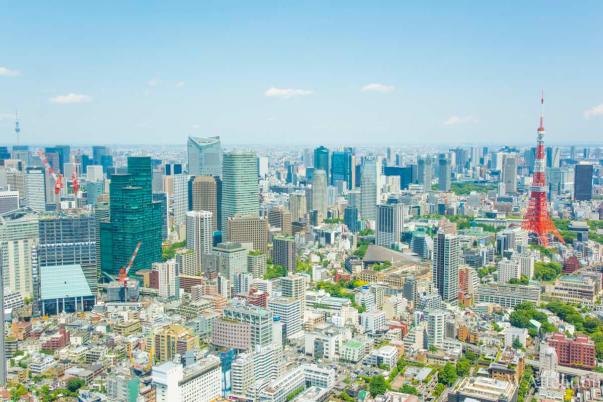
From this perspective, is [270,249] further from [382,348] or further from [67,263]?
[382,348]

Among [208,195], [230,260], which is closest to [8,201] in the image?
[208,195]

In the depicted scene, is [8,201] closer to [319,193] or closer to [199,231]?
[199,231]

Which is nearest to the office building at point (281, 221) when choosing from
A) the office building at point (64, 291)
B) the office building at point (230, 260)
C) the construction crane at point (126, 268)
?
the office building at point (230, 260)

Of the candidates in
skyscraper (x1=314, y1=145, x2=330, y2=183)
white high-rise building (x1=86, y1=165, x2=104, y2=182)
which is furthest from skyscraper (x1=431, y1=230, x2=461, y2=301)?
skyscraper (x1=314, y1=145, x2=330, y2=183)

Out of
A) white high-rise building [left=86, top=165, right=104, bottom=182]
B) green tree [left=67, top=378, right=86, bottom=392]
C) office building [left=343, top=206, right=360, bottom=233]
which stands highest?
white high-rise building [left=86, top=165, right=104, bottom=182]

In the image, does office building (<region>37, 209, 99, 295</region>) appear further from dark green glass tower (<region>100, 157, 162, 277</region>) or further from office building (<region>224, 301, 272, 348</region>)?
office building (<region>224, 301, 272, 348</region>)
